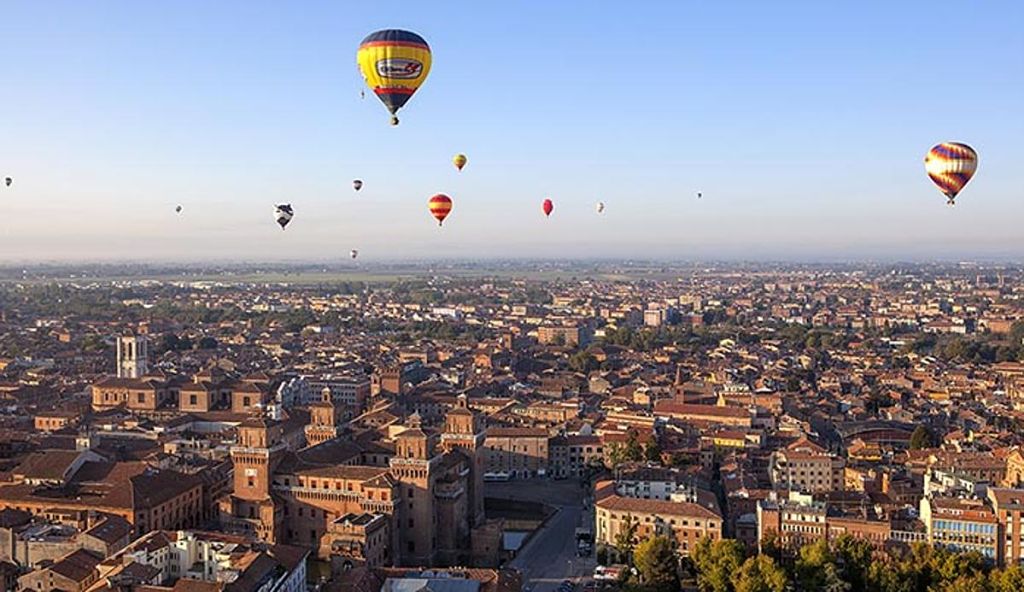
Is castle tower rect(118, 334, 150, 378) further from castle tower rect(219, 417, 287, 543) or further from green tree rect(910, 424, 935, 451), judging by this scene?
green tree rect(910, 424, 935, 451)

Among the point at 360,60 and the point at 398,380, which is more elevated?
the point at 360,60

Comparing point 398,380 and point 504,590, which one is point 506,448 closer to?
point 398,380

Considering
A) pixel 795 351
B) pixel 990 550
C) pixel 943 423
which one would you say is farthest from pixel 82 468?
pixel 795 351

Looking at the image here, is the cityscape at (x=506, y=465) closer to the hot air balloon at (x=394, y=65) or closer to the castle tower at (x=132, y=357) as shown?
the castle tower at (x=132, y=357)

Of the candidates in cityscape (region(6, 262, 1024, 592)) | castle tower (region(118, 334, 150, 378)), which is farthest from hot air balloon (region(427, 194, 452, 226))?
castle tower (region(118, 334, 150, 378))

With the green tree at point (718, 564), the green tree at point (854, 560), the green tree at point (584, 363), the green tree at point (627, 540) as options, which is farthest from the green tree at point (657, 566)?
the green tree at point (584, 363)
